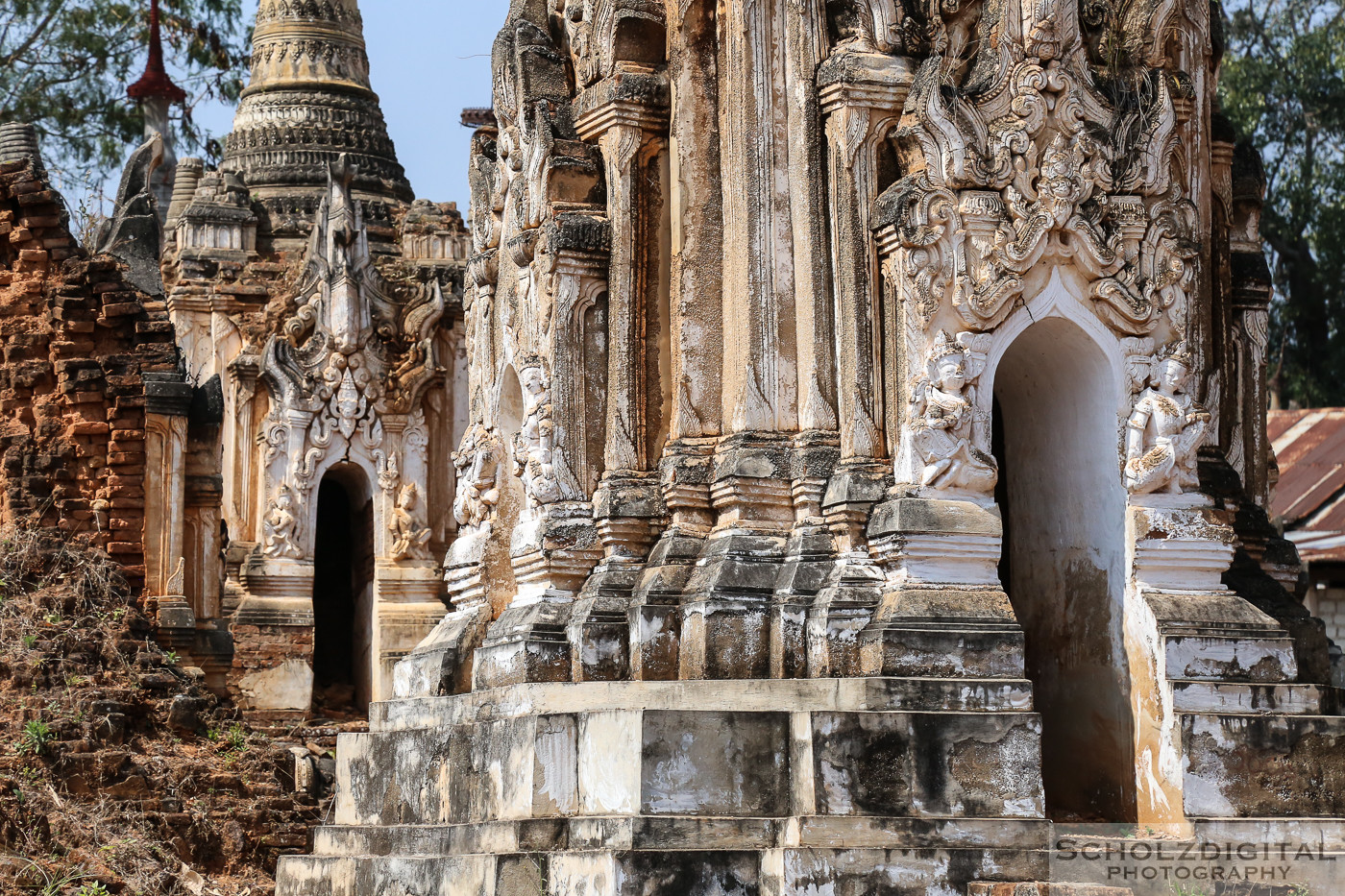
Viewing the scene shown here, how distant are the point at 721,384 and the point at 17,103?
87.1ft

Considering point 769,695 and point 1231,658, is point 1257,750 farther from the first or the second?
point 769,695

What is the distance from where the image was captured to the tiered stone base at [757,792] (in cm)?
758

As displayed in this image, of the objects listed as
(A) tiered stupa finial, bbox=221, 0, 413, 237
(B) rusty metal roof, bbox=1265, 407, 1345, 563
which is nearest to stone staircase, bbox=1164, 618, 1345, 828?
(B) rusty metal roof, bbox=1265, 407, 1345, 563

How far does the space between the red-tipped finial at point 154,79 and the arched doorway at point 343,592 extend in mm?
11642

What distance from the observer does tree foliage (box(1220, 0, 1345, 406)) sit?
26156 mm

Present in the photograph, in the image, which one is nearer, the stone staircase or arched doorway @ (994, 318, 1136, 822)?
the stone staircase

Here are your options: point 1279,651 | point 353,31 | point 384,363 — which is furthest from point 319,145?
point 1279,651

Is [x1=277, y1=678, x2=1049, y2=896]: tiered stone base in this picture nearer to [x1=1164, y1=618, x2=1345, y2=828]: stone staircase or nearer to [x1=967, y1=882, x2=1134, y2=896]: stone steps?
[x1=967, y1=882, x2=1134, y2=896]: stone steps

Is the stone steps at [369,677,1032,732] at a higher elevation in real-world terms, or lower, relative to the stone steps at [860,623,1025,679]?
lower

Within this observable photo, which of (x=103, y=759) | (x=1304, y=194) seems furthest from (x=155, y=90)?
(x=103, y=759)

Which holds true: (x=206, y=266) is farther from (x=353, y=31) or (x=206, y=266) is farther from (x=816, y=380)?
(x=816, y=380)

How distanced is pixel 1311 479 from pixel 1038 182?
12937mm

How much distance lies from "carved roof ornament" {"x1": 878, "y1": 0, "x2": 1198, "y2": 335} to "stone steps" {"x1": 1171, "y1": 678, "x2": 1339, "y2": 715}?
4.98ft

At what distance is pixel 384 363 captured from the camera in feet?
67.6
